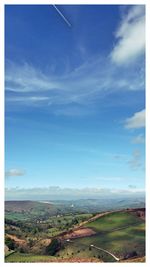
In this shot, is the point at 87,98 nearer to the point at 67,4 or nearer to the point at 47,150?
the point at 47,150

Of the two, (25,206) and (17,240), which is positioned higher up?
(25,206)

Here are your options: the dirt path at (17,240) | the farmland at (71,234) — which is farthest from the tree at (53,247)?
the dirt path at (17,240)

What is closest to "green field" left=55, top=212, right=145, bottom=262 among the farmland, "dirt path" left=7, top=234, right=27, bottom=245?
the farmland

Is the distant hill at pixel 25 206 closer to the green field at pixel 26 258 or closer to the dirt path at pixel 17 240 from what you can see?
the dirt path at pixel 17 240

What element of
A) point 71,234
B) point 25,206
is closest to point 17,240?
point 25,206

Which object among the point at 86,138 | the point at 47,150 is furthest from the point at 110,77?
the point at 47,150

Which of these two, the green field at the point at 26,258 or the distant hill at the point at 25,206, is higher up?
the distant hill at the point at 25,206

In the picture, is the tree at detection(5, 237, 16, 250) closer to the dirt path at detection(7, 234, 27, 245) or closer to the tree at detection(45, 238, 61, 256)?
the dirt path at detection(7, 234, 27, 245)

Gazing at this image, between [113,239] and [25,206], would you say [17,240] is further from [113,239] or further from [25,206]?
[113,239]

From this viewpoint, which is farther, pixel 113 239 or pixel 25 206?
pixel 25 206
